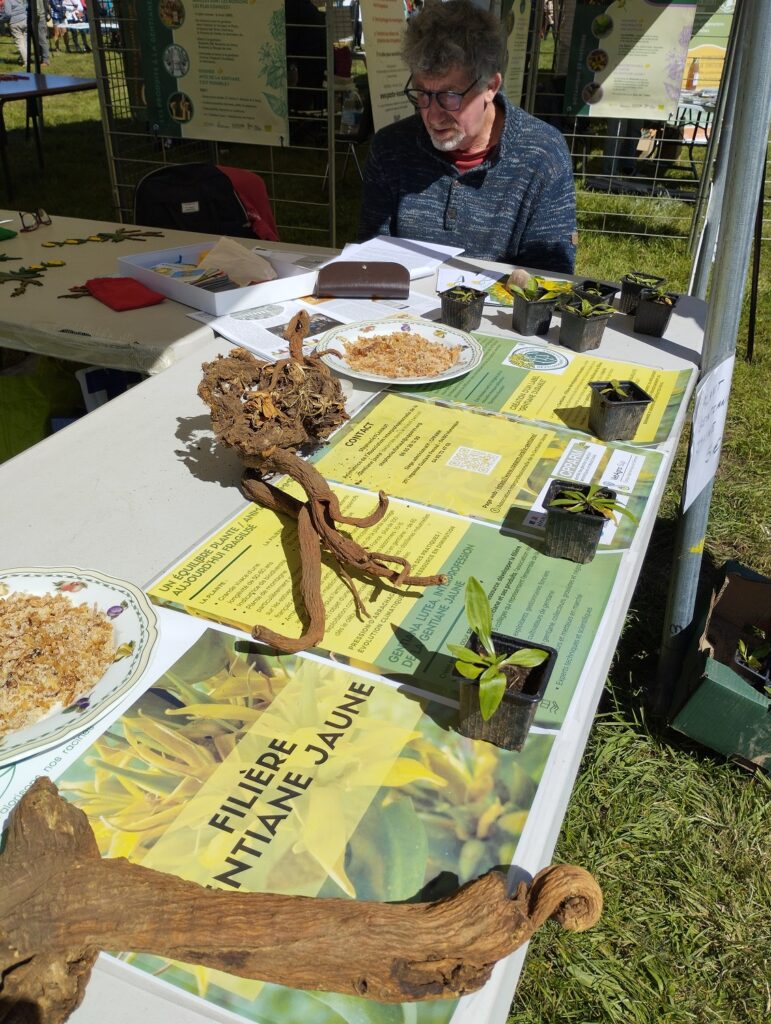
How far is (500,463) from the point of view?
125 centimetres

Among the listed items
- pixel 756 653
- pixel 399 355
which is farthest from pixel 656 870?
pixel 399 355

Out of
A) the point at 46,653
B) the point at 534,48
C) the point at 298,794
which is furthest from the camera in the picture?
the point at 534,48

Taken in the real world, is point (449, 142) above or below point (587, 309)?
above

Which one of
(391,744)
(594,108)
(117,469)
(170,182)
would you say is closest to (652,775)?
(391,744)

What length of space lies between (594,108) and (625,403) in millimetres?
4272

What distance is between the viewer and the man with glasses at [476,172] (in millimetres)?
2395

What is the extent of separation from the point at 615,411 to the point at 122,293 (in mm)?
1234

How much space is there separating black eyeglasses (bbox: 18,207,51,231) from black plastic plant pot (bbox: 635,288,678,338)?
1872mm

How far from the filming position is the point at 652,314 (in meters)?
1.73

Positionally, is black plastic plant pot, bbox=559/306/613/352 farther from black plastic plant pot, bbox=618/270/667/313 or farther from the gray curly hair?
the gray curly hair

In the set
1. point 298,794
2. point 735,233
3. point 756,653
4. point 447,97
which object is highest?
point 447,97

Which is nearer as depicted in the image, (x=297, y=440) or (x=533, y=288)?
(x=297, y=440)

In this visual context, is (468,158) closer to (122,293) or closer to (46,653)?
(122,293)

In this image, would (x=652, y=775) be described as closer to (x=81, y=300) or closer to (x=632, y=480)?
(x=632, y=480)
